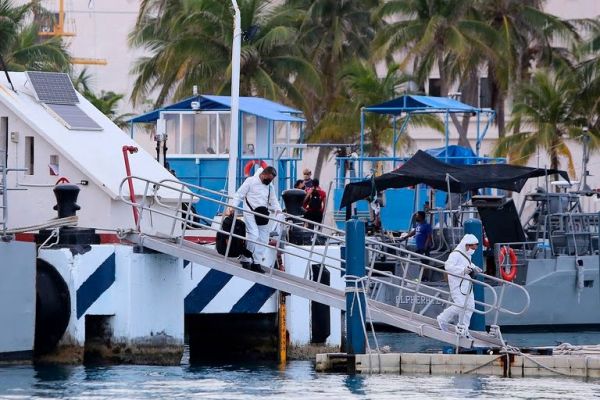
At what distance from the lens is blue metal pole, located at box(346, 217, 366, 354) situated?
2234 centimetres

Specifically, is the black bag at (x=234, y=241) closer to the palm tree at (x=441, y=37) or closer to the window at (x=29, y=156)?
the window at (x=29, y=156)

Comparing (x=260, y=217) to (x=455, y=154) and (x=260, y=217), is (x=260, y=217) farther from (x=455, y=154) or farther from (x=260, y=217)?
(x=455, y=154)

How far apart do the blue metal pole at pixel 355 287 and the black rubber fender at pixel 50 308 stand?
392 centimetres

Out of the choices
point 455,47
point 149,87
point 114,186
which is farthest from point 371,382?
point 149,87

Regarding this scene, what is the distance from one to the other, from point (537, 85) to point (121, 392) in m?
35.6

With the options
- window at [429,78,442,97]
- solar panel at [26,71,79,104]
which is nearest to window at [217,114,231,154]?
solar panel at [26,71,79,104]

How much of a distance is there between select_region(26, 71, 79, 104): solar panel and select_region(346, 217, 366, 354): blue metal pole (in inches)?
254

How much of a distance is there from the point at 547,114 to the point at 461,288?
30.8 meters

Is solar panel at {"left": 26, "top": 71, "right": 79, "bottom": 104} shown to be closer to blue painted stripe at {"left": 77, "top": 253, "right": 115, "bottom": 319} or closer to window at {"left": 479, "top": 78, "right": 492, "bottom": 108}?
blue painted stripe at {"left": 77, "top": 253, "right": 115, "bottom": 319}

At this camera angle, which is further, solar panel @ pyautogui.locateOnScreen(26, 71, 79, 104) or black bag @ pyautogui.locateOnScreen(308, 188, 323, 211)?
black bag @ pyautogui.locateOnScreen(308, 188, 323, 211)

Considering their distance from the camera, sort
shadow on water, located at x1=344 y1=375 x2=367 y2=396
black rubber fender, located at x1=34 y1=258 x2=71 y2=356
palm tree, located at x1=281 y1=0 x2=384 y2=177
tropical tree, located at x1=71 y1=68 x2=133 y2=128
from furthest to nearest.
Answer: tropical tree, located at x1=71 y1=68 x2=133 y2=128 < palm tree, located at x1=281 y1=0 x2=384 y2=177 < black rubber fender, located at x1=34 y1=258 x2=71 y2=356 < shadow on water, located at x1=344 y1=375 x2=367 y2=396

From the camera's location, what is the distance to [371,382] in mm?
21625

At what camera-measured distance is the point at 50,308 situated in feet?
75.4

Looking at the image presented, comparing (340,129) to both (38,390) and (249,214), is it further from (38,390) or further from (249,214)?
(38,390)
